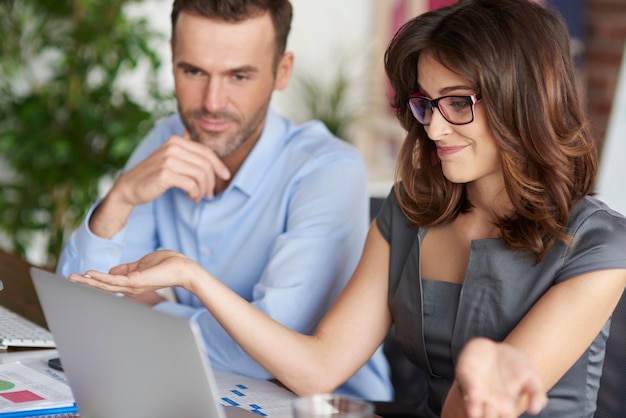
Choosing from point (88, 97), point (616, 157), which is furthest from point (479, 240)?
point (88, 97)

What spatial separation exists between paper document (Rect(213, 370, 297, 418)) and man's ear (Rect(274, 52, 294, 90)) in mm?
781

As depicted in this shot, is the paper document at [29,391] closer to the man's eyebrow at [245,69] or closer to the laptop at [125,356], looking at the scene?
the laptop at [125,356]

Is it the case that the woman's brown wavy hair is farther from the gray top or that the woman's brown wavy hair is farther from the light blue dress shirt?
the light blue dress shirt

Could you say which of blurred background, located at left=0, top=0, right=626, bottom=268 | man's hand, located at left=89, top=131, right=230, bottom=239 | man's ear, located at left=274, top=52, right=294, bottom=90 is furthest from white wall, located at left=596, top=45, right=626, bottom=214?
man's hand, located at left=89, top=131, right=230, bottom=239

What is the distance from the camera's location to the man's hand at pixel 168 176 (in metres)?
2.09

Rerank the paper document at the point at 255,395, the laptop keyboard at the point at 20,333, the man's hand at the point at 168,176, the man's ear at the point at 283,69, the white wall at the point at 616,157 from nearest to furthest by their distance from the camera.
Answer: the paper document at the point at 255,395, the laptop keyboard at the point at 20,333, the man's hand at the point at 168,176, the man's ear at the point at 283,69, the white wall at the point at 616,157

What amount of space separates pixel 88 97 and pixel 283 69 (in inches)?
70.7

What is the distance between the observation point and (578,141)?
1.56 metres

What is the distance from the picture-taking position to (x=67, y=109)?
3.92m

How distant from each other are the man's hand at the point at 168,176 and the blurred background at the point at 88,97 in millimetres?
1513

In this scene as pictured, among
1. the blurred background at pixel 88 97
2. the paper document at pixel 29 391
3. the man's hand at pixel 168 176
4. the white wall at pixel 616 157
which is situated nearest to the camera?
the paper document at pixel 29 391

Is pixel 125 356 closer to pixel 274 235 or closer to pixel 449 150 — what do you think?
pixel 449 150

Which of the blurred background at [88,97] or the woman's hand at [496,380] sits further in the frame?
the blurred background at [88,97]

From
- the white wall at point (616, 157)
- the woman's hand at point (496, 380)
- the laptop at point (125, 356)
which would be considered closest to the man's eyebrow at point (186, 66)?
the laptop at point (125, 356)
